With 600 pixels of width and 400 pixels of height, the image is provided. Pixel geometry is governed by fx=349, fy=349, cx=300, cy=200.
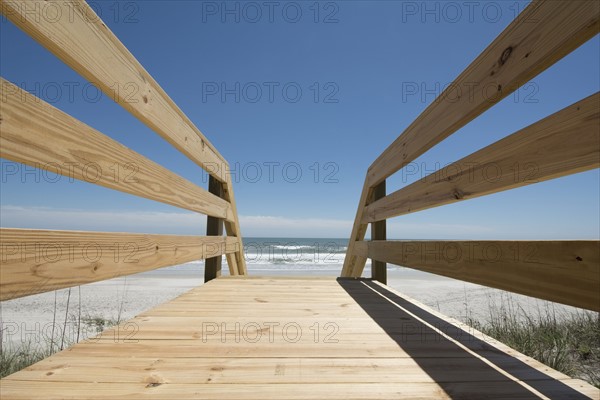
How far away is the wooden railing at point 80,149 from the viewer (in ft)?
2.48

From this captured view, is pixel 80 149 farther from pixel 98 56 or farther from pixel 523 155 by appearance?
pixel 523 155

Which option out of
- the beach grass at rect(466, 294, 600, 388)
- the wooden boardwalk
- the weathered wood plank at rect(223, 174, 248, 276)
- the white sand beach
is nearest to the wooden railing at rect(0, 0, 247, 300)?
the wooden boardwalk

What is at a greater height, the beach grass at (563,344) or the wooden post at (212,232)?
the wooden post at (212,232)

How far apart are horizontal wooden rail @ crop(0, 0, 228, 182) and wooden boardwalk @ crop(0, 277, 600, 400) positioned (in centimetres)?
84

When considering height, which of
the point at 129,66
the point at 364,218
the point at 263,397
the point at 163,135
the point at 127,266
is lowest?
the point at 263,397

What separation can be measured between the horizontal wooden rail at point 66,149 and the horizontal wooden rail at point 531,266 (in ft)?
3.96

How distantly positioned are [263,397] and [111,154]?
2.86 feet

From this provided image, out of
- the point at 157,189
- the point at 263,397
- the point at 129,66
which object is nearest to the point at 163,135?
the point at 157,189

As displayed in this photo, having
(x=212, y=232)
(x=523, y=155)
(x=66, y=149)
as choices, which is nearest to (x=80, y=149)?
(x=66, y=149)

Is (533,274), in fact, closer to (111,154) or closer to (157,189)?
(111,154)

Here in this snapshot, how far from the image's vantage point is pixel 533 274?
2.79ft

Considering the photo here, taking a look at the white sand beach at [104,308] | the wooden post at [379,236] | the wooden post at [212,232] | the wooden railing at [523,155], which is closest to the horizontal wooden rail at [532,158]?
the wooden railing at [523,155]

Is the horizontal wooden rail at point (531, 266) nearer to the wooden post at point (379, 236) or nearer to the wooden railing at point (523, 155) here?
the wooden railing at point (523, 155)

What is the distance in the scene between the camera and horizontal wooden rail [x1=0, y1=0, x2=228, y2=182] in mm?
808
